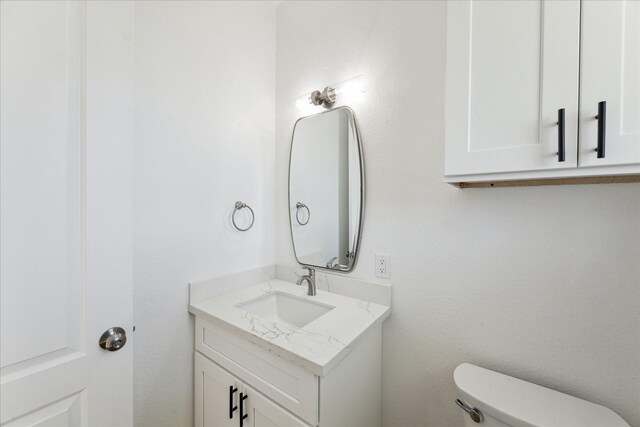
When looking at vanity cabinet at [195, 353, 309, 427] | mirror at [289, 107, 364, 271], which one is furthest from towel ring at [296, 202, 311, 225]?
vanity cabinet at [195, 353, 309, 427]

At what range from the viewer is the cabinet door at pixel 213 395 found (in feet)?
3.63

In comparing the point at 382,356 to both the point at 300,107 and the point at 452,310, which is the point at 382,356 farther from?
the point at 300,107

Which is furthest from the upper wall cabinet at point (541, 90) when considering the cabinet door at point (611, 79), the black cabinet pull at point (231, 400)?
the black cabinet pull at point (231, 400)

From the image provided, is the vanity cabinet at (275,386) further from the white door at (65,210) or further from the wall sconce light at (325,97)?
the wall sconce light at (325,97)

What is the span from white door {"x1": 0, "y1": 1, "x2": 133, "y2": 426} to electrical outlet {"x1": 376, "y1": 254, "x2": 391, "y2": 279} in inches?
39.7

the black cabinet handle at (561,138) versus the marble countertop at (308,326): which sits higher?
the black cabinet handle at (561,138)

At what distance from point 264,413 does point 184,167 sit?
3.55 ft

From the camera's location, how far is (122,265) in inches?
34.3

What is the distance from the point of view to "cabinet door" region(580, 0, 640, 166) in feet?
2.06

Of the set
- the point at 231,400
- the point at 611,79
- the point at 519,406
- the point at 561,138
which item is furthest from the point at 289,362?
the point at 611,79

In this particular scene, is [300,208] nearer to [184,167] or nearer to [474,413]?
[184,167]

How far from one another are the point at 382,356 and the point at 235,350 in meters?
0.68

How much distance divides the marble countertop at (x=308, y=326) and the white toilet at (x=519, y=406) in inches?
15.4

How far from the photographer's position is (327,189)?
149cm
